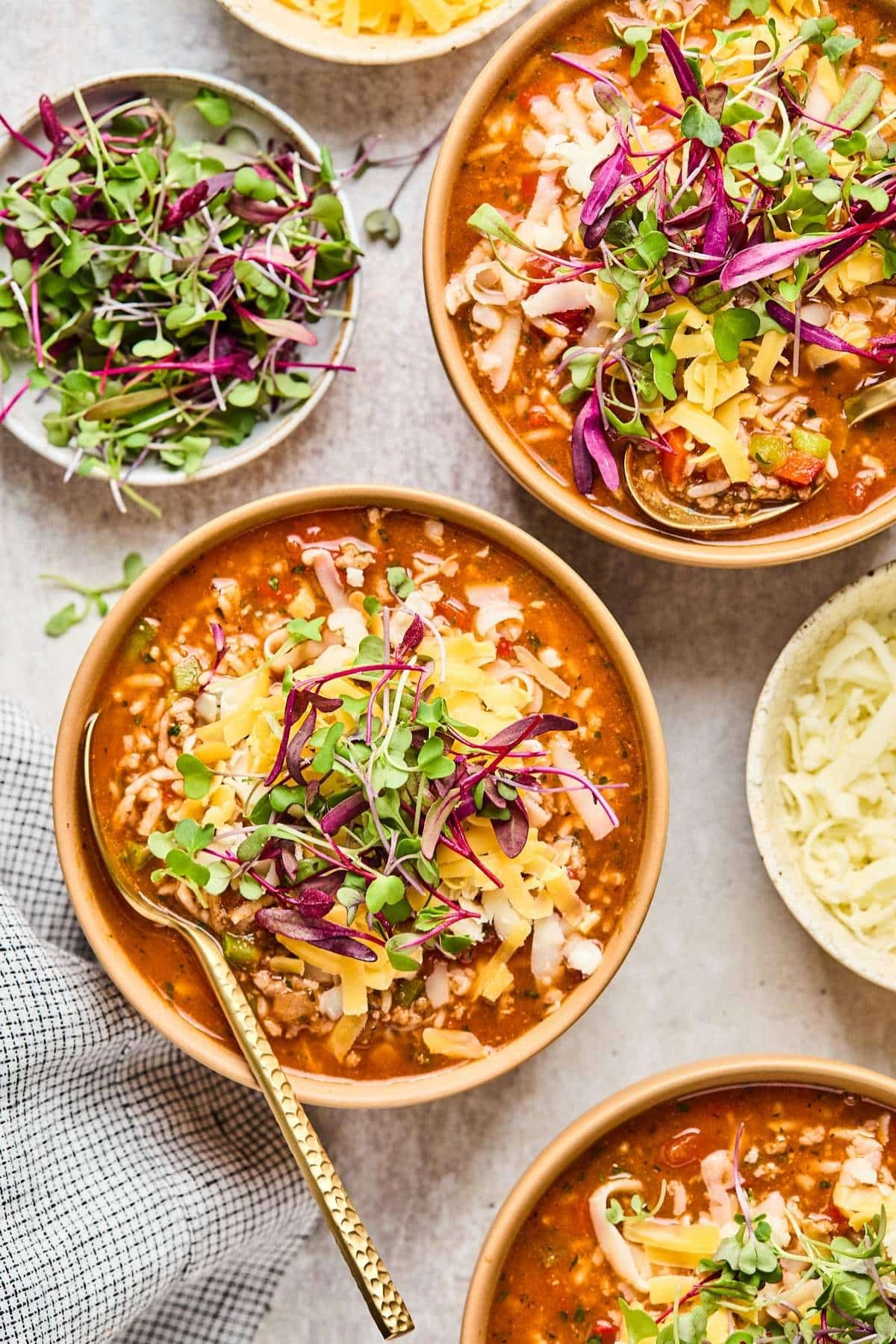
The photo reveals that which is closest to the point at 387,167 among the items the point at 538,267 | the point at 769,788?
the point at 538,267

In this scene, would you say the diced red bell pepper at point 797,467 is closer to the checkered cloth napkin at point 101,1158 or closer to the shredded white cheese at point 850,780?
the shredded white cheese at point 850,780

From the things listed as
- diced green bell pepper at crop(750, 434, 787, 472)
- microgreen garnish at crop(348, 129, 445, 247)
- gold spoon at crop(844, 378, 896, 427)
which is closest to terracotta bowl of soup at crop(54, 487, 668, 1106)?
diced green bell pepper at crop(750, 434, 787, 472)

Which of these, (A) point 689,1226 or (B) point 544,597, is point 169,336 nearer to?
(B) point 544,597

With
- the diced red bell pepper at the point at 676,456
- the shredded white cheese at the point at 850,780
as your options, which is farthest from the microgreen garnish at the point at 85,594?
the shredded white cheese at the point at 850,780

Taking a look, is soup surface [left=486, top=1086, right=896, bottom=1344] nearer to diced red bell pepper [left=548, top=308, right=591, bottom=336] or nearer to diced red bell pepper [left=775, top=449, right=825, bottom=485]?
diced red bell pepper [left=775, top=449, right=825, bottom=485]

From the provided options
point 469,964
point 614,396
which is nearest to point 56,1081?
point 469,964

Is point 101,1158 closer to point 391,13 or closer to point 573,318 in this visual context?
point 573,318

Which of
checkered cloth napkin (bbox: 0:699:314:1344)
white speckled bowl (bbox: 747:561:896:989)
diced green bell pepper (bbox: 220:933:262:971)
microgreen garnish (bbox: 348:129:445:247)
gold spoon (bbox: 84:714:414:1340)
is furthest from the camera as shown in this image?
microgreen garnish (bbox: 348:129:445:247)
